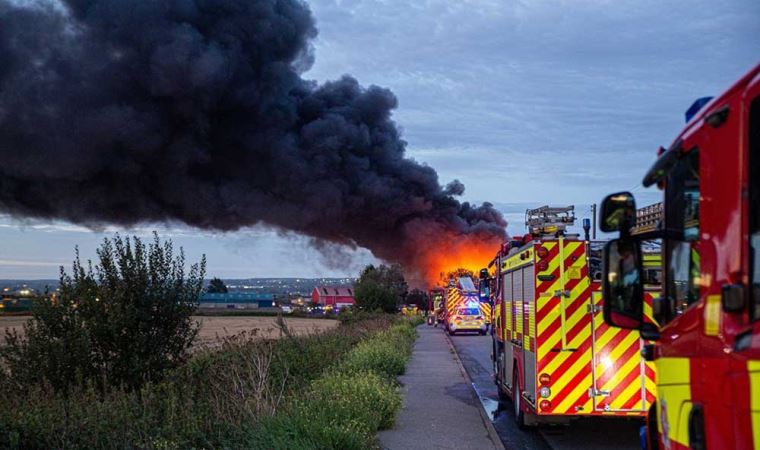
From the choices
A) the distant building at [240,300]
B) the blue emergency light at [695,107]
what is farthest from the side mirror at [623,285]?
the distant building at [240,300]

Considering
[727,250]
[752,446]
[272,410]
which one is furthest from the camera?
[272,410]

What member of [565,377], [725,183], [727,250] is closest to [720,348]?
[727,250]

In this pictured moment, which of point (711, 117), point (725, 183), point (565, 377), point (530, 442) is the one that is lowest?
point (530, 442)

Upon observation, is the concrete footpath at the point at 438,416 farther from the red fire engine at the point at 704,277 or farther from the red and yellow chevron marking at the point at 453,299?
the red and yellow chevron marking at the point at 453,299

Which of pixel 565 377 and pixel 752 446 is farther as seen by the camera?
pixel 565 377

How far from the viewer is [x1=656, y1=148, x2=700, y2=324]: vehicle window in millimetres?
3225

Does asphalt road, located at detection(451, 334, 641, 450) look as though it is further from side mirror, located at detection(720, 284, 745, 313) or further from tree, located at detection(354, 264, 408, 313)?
tree, located at detection(354, 264, 408, 313)

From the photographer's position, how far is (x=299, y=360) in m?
14.7

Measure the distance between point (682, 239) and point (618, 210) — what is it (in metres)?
0.28

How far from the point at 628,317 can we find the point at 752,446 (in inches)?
42.0

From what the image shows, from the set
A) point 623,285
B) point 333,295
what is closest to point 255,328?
point 623,285

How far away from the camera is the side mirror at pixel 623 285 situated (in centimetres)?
340

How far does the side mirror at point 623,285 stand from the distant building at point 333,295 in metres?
83.3

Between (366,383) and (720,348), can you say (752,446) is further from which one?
(366,383)
